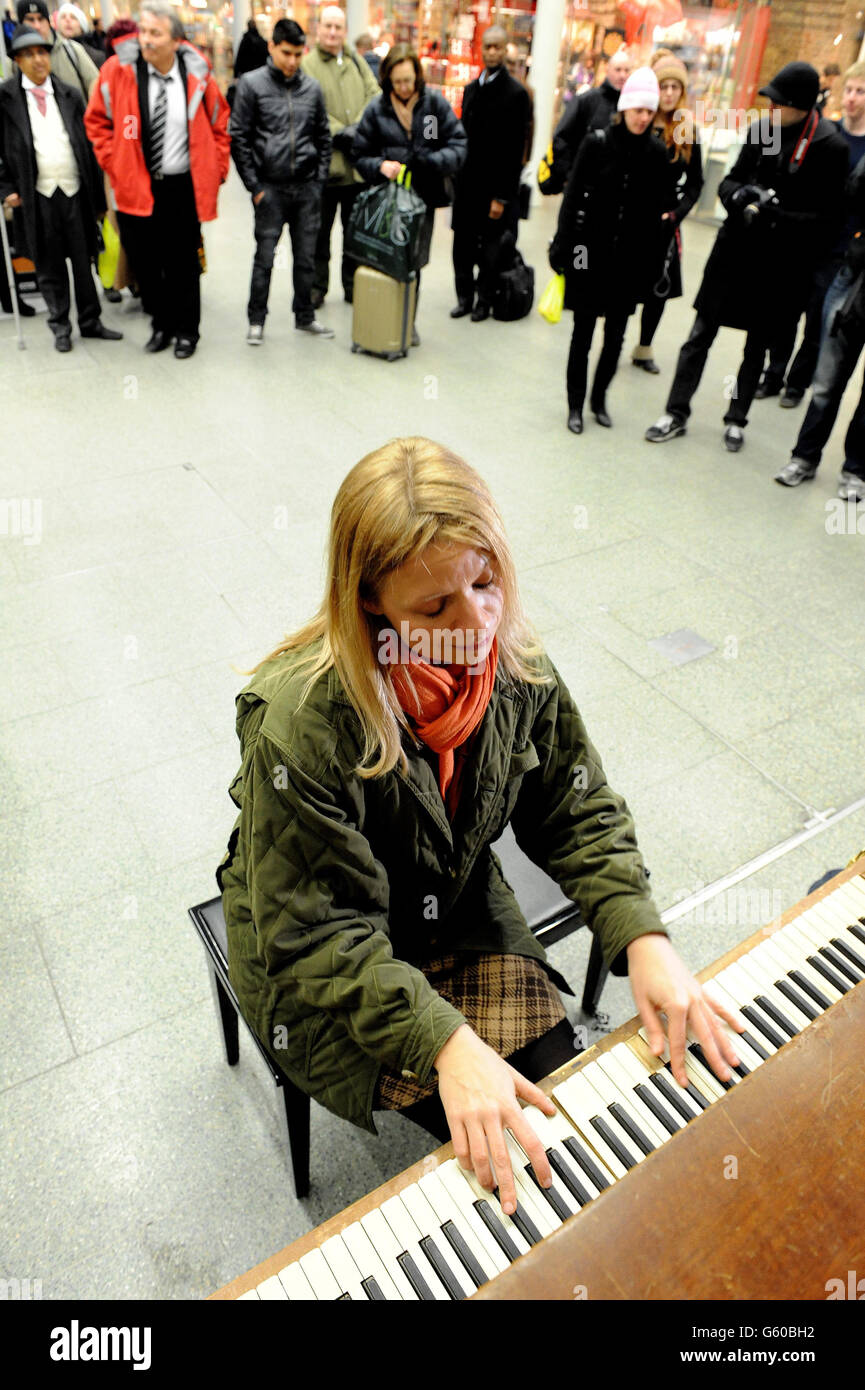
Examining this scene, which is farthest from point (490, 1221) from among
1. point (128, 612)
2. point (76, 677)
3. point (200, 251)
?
point (200, 251)

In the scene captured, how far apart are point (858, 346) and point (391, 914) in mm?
4146

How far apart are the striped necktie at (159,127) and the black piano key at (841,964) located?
18.2 feet

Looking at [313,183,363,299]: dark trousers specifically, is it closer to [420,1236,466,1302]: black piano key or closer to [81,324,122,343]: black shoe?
[81,324,122,343]: black shoe

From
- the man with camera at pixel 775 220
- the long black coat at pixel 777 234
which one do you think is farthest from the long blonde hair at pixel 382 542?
the long black coat at pixel 777 234

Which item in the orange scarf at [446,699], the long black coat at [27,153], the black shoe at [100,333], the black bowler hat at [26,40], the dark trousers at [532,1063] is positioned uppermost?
the black bowler hat at [26,40]

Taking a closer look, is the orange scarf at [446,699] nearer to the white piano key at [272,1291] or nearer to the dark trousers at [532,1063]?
the dark trousers at [532,1063]

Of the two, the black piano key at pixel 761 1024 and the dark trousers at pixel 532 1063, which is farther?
the dark trousers at pixel 532 1063

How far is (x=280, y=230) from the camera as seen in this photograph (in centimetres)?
581

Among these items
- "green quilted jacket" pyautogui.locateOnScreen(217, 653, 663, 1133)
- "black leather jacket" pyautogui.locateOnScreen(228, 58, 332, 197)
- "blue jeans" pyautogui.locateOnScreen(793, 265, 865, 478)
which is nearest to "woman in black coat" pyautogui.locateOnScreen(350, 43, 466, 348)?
"black leather jacket" pyautogui.locateOnScreen(228, 58, 332, 197)

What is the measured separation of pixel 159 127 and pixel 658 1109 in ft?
18.7

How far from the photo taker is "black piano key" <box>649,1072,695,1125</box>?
3.94 ft

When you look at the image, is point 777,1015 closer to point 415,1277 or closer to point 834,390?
point 415,1277

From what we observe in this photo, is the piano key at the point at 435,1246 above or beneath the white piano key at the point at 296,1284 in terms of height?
above

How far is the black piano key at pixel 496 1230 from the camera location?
106cm
